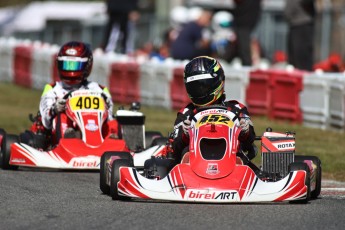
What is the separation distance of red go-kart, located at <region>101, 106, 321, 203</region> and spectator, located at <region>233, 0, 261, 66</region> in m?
9.87

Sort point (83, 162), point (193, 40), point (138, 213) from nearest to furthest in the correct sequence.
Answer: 1. point (138, 213)
2. point (83, 162)
3. point (193, 40)

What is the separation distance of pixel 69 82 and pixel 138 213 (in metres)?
4.60

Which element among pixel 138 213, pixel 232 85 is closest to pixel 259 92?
pixel 232 85

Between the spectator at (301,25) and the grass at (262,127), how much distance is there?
129 centimetres

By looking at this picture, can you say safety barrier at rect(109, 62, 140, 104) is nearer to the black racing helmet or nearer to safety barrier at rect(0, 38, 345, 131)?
safety barrier at rect(0, 38, 345, 131)

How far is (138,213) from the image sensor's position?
352 inches

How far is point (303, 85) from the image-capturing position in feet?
58.0

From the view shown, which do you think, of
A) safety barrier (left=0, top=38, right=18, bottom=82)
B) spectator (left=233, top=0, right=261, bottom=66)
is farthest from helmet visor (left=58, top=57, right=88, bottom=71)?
safety barrier (left=0, top=38, right=18, bottom=82)

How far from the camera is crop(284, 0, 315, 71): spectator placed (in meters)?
18.9

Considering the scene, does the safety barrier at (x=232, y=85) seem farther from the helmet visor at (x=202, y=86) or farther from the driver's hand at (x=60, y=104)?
the helmet visor at (x=202, y=86)

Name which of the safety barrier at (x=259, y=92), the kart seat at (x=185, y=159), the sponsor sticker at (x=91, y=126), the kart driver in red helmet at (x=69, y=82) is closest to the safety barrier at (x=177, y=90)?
the safety barrier at (x=259, y=92)

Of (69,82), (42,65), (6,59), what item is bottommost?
(6,59)

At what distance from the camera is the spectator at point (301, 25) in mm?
18891

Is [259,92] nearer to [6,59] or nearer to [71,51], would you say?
[71,51]
